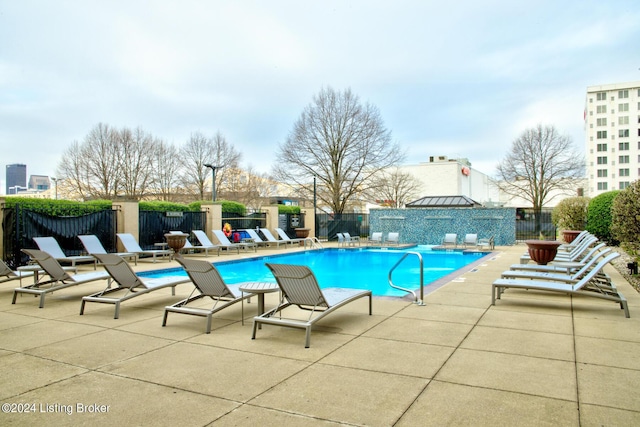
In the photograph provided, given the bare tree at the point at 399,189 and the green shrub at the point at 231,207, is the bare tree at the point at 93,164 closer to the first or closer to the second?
the green shrub at the point at 231,207

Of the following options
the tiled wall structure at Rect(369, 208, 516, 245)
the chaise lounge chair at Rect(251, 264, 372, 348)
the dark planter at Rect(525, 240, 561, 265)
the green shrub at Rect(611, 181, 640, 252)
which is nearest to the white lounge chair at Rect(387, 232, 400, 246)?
the tiled wall structure at Rect(369, 208, 516, 245)

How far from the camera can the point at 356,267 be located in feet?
51.7

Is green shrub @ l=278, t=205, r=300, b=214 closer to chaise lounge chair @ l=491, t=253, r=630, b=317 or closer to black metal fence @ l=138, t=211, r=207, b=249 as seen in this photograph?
black metal fence @ l=138, t=211, r=207, b=249

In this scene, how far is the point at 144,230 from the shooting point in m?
16.3

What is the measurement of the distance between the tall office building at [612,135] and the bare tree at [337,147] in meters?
74.6

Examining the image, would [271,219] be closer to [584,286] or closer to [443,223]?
[443,223]

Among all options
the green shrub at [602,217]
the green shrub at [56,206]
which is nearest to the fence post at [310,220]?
the green shrub at [56,206]

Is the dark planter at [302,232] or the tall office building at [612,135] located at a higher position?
the tall office building at [612,135]

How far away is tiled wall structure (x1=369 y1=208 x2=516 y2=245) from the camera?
73.8ft

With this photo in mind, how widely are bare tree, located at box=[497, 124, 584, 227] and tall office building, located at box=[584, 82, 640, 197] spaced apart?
56593 mm

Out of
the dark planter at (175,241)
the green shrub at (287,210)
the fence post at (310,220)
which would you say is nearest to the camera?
the dark planter at (175,241)

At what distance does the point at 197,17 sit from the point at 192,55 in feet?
7.08

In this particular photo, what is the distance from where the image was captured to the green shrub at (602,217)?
19547 millimetres

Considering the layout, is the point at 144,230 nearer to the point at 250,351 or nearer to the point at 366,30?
the point at 366,30
